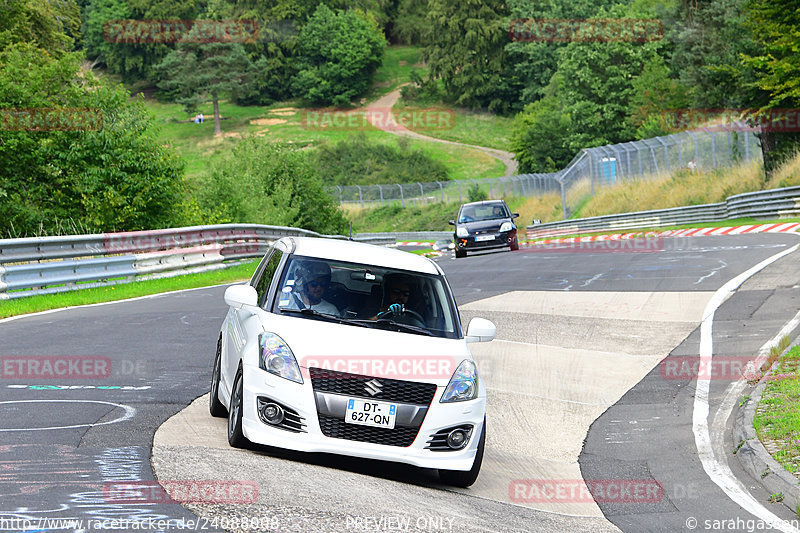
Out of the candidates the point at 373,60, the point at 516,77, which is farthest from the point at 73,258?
the point at 373,60

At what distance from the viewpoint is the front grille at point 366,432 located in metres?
7.01

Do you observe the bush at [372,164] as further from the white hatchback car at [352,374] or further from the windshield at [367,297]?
the white hatchback car at [352,374]

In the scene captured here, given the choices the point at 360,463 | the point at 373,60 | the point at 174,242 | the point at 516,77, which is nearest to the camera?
the point at 360,463

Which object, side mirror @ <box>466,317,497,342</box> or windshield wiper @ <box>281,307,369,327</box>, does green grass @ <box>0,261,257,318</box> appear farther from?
side mirror @ <box>466,317,497,342</box>

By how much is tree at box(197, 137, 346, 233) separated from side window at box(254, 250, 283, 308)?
2845 cm

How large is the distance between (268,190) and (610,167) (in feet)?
65.3

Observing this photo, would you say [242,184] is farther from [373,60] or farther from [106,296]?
Answer: [373,60]

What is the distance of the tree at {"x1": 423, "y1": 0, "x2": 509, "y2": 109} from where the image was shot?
130250mm

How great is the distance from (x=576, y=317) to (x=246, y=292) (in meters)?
9.22

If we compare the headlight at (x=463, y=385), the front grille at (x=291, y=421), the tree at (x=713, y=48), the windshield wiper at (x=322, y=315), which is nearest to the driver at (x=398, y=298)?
the windshield wiper at (x=322, y=315)

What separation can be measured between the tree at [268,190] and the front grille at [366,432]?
100 feet

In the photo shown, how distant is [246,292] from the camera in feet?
26.2

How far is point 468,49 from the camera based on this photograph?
5212 inches

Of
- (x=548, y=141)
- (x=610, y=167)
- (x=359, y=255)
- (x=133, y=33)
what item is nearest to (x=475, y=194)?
(x=610, y=167)
